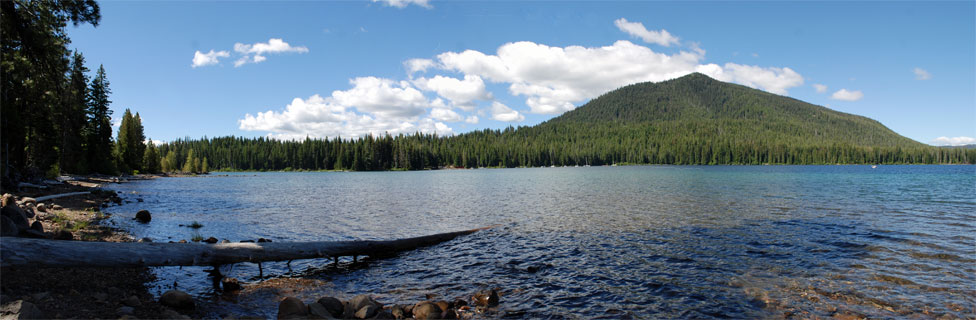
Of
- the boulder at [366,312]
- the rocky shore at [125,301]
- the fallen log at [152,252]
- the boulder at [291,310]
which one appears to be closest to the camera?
the rocky shore at [125,301]

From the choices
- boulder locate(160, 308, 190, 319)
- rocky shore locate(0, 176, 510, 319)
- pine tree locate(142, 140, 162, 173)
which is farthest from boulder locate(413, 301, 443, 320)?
pine tree locate(142, 140, 162, 173)

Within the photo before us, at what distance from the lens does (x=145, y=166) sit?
112 metres

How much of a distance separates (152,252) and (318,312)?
5.46 m

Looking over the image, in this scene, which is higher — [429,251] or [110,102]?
[110,102]

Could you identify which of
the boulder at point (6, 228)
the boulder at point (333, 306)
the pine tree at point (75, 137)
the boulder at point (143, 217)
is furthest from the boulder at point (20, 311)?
the pine tree at point (75, 137)

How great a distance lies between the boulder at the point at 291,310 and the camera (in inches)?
389

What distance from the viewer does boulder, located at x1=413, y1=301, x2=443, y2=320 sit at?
10438mm

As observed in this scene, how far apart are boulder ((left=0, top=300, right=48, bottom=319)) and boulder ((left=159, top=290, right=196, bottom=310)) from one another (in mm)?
2851

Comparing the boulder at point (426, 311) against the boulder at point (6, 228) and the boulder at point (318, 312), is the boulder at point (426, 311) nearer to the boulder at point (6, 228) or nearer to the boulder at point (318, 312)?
the boulder at point (318, 312)

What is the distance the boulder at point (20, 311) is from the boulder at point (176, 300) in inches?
112

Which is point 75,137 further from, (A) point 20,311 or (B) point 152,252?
(A) point 20,311

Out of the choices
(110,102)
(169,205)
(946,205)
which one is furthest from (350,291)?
(110,102)

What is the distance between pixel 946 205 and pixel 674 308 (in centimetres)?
3808

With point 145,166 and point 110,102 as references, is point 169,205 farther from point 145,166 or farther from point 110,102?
point 145,166
